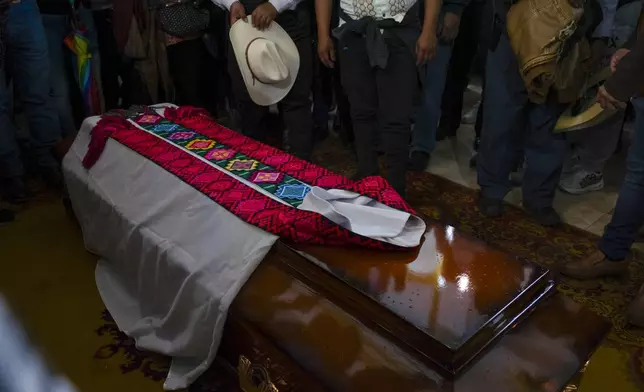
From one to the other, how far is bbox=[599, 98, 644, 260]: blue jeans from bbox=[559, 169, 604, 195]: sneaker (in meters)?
0.64

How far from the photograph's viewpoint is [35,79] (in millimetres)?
2434

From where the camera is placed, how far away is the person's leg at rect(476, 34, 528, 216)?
2.12 meters

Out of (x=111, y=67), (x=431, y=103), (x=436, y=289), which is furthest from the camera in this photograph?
(x=111, y=67)

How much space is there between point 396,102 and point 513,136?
495mm

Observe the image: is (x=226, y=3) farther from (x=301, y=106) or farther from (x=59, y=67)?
(x=59, y=67)

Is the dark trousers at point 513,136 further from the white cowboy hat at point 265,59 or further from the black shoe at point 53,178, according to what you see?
the black shoe at point 53,178

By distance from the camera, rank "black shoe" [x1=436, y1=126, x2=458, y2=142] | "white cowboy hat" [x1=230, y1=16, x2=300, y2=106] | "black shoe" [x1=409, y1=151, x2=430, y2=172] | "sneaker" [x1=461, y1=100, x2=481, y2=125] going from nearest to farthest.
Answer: "white cowboy hat" [x1=230, y1=16, x2=300, y2=106] < "black shoe" [x1=409, y1=151, x2=430, y2=172] < "black shoe" [x1=436, y1=126, x2=458, y2=142] < "sneaker" [x1=461, y1=100, x2=481, y2=125]

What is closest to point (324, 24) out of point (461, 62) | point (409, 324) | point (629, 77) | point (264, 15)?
point (264, 15)

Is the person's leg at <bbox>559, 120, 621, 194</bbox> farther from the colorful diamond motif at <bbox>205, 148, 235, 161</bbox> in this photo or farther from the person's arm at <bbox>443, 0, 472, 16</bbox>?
the colorful diamond motif at <bbox>205, 148, 235, 161</bbox>

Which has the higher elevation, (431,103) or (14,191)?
(431,103)

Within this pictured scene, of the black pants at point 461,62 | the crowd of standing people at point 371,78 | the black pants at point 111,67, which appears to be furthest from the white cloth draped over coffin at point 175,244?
the black pants at point 461,62

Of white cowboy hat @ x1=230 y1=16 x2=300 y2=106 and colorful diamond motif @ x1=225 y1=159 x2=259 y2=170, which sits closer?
colorful diamond motif @ x1=225 y1=159 x2=259 y2=170

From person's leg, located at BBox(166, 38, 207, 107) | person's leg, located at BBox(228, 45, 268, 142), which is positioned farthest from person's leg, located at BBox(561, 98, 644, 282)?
person's leg, located at BBox(166, 38, 207, 107)

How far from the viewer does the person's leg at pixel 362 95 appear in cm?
211
